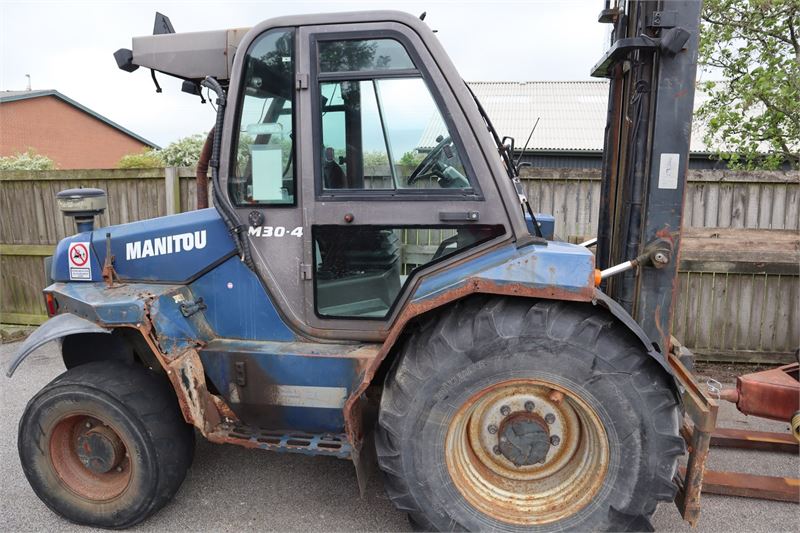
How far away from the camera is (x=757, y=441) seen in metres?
3.83

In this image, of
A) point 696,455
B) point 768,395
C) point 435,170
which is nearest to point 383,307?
point 435,170

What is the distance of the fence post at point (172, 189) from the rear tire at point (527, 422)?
16.0 ft

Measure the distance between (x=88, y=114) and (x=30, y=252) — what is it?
82.3 ft

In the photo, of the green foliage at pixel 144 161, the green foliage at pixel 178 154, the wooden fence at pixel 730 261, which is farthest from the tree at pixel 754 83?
the green foliage at pixel 144 161

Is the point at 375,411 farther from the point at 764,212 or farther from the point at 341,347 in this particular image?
the point at 764,212

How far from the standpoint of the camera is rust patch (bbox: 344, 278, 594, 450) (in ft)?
8.31

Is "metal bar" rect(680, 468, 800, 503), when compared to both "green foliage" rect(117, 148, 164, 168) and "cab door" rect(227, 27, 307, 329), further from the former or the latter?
"green foliage" rect(117, 148, 164, 168)

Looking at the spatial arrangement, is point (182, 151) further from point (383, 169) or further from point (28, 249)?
point (383, 169)

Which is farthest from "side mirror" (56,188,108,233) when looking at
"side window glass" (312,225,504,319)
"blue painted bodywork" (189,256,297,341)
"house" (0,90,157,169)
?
"house" (0,90,157,169)

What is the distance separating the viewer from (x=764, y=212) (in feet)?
18.8

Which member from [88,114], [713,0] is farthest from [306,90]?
[88,114]

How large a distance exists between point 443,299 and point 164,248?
1.75m

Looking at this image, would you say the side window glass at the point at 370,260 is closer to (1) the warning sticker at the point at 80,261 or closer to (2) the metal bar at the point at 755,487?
(1) the warning sticker at the point at 80,261

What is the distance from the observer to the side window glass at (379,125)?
279 cm
